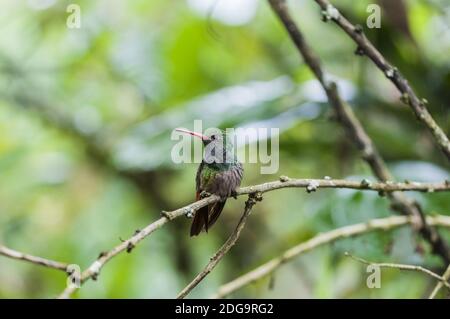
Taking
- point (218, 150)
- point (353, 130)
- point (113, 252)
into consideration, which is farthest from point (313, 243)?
point (113, 252)

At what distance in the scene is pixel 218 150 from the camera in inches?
74.8

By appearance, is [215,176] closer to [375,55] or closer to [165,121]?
[375,55]

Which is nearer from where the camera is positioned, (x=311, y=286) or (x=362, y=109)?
(x=362, y=109)

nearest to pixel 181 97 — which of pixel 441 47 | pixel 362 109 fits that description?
pixel 362 109

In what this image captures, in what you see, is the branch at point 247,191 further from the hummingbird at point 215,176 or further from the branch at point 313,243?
the branch at point 313,243

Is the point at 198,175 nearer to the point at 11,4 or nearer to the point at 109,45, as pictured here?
the point at 109,45

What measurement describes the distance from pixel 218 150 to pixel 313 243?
719 millimetres

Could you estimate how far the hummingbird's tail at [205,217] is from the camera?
174 centimetres

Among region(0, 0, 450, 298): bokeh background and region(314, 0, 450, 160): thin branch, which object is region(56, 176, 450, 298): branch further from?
region(0, 0, 450, 298): bokeh background

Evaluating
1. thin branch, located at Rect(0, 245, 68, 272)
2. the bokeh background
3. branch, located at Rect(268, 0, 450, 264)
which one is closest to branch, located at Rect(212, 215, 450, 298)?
branch, located at Rect(268, 0, 450, 264)

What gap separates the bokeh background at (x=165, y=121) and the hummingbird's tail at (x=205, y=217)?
1.60 m

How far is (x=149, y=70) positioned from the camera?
13.7 feet

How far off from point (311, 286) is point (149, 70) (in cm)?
164

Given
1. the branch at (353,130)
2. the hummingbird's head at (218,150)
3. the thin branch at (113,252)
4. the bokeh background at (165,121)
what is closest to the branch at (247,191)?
the thin branch at (113,252)
